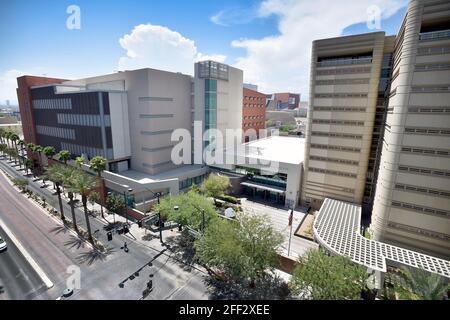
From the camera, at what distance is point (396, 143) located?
25.9 meters

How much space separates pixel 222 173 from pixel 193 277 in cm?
Result: 2720

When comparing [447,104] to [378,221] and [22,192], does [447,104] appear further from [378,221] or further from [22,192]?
[22,192]

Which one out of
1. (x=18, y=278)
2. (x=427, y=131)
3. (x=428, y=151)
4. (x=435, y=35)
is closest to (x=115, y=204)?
(x=18, y=278)

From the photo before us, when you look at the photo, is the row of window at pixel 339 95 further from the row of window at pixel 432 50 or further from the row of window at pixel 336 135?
the row of window at pixel 432 50

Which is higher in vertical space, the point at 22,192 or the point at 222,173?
the point at 222,173

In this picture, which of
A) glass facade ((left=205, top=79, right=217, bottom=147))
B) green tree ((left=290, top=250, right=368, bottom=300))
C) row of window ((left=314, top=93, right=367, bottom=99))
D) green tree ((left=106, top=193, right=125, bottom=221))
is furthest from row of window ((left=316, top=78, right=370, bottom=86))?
green tree ((left=106, top=193, right=125, bottom=221))

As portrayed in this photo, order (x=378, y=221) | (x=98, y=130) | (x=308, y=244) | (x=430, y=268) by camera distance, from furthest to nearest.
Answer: (x=98, y=130) → (x=308, y=244) → (x=378, y=221) → (x=430, y=268)

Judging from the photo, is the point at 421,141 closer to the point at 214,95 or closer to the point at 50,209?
the point at 214,95

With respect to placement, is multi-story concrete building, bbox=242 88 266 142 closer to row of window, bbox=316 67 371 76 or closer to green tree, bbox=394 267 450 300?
row of window, bbox=316 67 371 76

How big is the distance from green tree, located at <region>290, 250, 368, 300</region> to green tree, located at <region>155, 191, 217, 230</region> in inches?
552

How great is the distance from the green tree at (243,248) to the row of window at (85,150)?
31.9 metres

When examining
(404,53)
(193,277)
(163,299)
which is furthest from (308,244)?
(404,53)

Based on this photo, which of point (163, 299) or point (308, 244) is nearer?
A: point (163, 299)

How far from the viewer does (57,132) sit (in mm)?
56906
